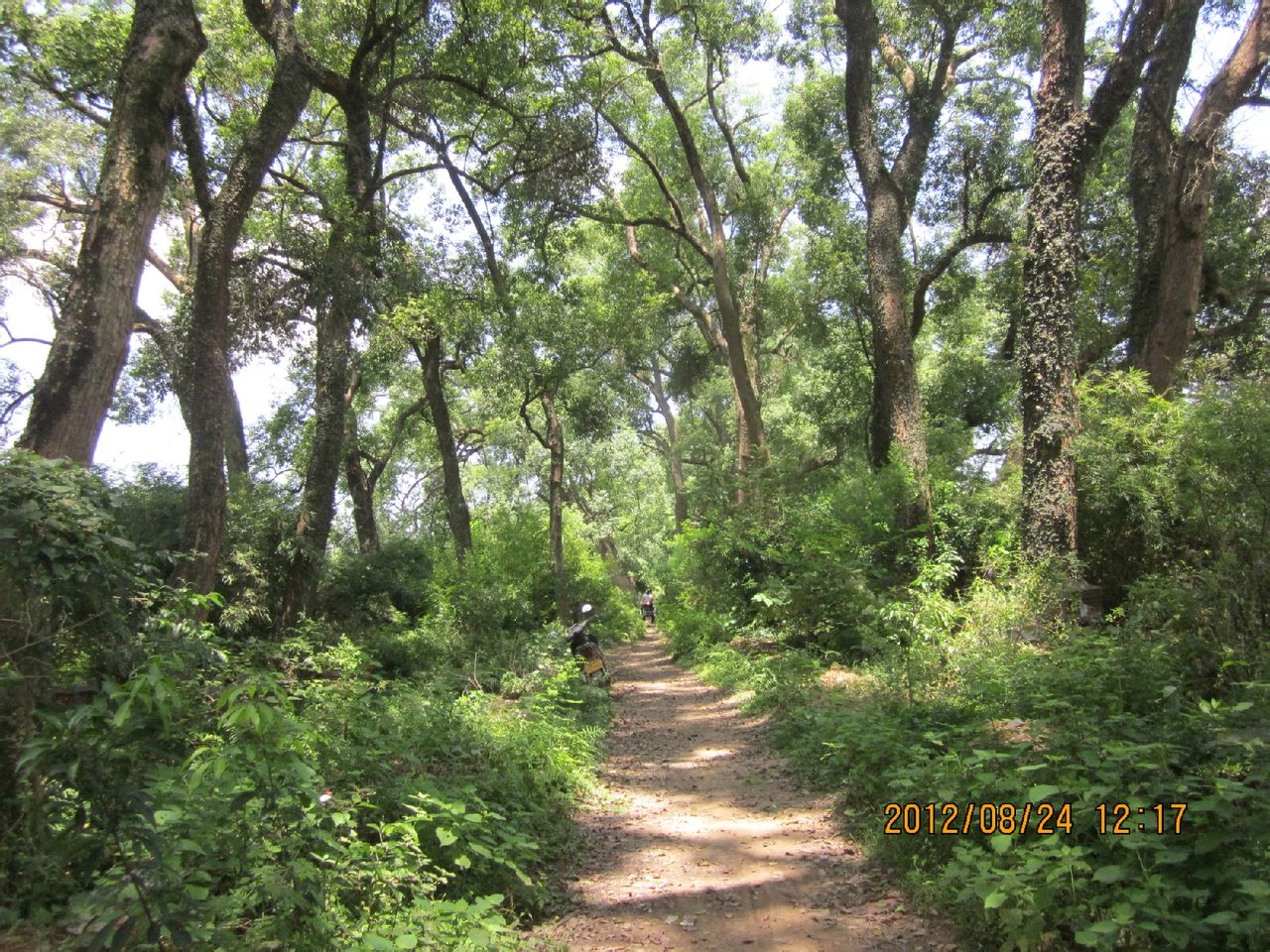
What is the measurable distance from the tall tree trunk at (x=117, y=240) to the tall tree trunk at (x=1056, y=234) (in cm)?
926

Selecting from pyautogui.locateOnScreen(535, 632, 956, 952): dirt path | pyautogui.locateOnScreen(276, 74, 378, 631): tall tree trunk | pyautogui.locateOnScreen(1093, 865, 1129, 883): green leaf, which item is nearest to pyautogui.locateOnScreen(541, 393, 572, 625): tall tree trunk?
pyautogui.locateOnScreen(276, 74, 378, 631): tall tree trunk

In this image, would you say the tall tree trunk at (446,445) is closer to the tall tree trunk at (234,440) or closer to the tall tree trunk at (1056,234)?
the tall tree trunk at (234,440)

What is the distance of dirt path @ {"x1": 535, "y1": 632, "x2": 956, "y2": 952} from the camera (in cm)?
369

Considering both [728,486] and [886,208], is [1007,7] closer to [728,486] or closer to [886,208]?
[886,208]

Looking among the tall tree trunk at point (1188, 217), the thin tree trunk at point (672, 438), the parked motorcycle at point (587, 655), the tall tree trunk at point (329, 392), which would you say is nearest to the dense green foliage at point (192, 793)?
the tall tree trunk at point (329, 392)

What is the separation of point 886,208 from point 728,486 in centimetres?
604

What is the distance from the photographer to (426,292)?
42.0 feet

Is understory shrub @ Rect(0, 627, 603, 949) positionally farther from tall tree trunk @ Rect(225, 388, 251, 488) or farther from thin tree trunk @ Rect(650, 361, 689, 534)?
thin tree trunk @ Rect(650, 361, 689, 534)

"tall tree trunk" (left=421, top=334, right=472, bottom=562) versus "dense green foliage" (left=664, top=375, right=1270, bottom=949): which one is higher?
"tall tree trunk" (left=421, top=334, right=472, bottom=562)

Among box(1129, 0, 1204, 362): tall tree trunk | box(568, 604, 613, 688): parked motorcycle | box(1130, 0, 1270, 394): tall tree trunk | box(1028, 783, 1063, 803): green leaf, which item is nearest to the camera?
box(1028, 783, 1063, 803): green leaf
